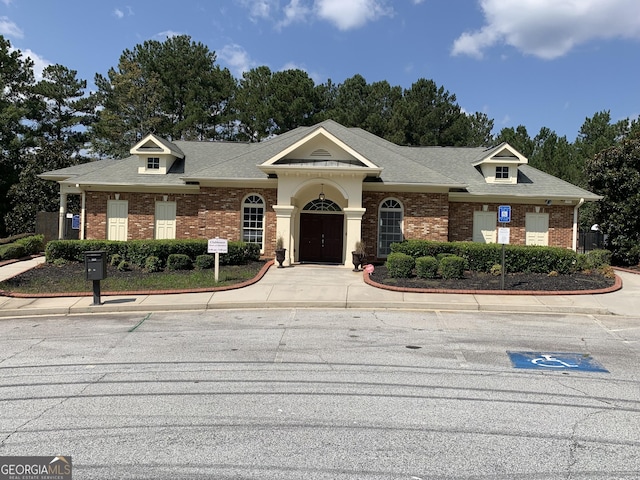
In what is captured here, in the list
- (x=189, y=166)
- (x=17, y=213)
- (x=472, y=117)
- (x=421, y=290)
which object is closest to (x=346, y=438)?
(x=421, y=290)

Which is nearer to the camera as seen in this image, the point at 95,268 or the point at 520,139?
the point at 95,268

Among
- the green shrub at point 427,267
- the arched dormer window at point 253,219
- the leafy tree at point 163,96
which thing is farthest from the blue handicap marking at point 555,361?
the leafy tree at point 163,96

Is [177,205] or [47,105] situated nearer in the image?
[177,205]

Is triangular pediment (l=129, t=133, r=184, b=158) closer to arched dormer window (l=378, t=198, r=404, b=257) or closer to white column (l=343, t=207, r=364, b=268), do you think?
white column (l=343, t=207, r=364, b=268)

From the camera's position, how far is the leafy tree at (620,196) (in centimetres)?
2216

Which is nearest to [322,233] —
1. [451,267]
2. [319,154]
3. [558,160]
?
[319,154]

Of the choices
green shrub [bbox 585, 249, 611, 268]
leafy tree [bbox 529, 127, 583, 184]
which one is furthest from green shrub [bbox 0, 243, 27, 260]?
leafy tree [bbox 529, 127, 583, 184]

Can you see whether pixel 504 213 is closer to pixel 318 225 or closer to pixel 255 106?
pixel 318 225

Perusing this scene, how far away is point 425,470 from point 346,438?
A: 2.85ft

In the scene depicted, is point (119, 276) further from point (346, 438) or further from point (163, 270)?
point (346, 438)

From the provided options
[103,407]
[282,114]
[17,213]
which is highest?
[282,114]

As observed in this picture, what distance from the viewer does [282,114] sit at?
129 ft

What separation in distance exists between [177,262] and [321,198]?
23.1ft

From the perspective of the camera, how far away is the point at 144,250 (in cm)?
1720
